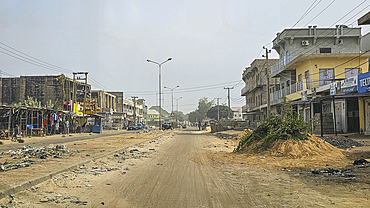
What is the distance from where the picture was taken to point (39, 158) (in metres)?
10.4

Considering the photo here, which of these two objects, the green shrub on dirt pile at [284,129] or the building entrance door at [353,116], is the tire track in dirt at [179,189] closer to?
the green shrub on dirt pile at [284,129]

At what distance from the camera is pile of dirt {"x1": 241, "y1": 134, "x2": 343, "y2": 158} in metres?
11.5

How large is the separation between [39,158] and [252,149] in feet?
29.4

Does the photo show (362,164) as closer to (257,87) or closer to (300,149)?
(300,149)

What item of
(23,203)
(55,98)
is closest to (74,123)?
(55,98)

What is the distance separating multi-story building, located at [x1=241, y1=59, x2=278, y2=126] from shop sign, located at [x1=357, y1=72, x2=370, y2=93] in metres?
25.3

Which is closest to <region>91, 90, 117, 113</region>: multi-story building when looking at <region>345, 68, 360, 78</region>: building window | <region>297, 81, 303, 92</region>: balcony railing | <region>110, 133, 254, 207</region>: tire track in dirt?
<region>297, 81, 303, 92</region>: balcony railing

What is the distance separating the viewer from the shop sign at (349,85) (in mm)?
21769

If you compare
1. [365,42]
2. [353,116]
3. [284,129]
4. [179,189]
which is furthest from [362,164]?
[365,42]

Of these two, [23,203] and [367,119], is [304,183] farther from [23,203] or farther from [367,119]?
[367,119]

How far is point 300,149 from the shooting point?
11695mm

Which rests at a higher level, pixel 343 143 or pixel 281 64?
pixel 281 64

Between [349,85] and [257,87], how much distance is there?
31144mm

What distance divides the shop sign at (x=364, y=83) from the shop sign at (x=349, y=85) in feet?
2.79
